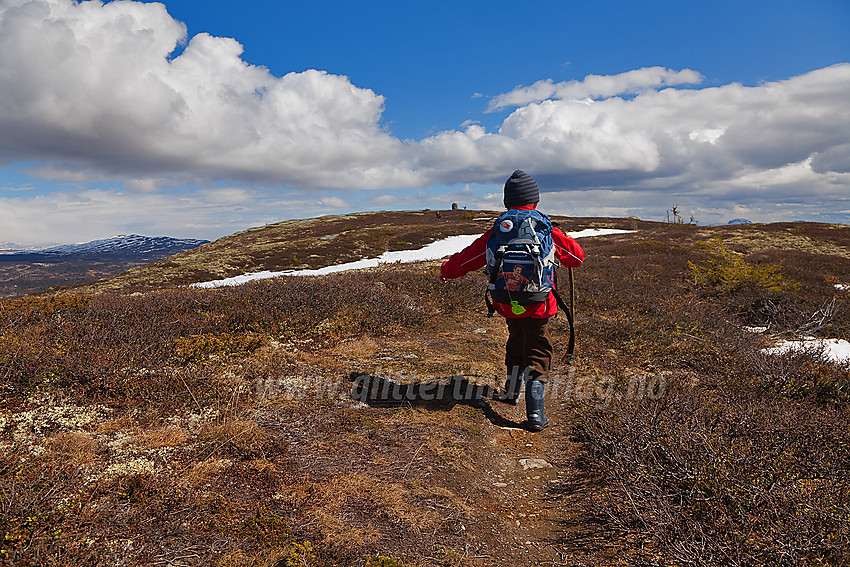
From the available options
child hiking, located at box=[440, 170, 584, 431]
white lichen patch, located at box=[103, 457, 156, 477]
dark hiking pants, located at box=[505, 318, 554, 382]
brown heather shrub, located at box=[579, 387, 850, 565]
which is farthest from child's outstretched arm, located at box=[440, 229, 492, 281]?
white lichen patch, located at box=[103, 457, 156, 477]

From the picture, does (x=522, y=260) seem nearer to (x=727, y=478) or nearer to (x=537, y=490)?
(x=537, y=490)

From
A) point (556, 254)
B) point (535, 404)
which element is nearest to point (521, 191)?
point (556, 254)

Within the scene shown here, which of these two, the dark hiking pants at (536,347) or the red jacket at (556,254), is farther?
the dark hiking pants at (536,347)

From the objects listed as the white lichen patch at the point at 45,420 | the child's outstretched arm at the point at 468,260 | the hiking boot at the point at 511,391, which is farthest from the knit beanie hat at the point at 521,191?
the white lichen patch at the point at 45,420

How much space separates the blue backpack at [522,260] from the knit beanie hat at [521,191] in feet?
0.58

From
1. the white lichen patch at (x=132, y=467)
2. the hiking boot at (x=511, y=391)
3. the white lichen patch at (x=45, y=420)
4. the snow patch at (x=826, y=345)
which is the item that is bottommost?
the snow patch at (x=826, y=345)

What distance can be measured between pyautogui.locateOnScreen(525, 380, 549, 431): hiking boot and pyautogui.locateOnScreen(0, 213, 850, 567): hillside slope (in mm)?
195

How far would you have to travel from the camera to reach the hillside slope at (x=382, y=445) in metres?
2.91

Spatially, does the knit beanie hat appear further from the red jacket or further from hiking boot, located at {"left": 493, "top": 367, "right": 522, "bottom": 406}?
hiking boot, located at {"left": 493, "top": 367, "right": 522, "bottom": 406}

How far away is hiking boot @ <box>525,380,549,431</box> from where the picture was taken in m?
5.28

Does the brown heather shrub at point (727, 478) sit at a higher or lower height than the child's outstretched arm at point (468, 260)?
lower

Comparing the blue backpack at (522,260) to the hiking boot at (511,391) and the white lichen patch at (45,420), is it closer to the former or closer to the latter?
the hiking boot at (511,391)

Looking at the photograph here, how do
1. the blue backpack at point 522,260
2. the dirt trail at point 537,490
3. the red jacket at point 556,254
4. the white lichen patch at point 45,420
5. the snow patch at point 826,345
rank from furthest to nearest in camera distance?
the snow patch at point 826,345
the red jacket at point 556,254
the blue backpack at point 522,260
the white lichen patch at point 45,420
the dirt trail at point 537,490

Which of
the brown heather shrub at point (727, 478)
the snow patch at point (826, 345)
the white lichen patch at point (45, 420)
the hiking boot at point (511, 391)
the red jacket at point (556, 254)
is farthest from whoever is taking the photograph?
the snow patch at point (826, 345)
